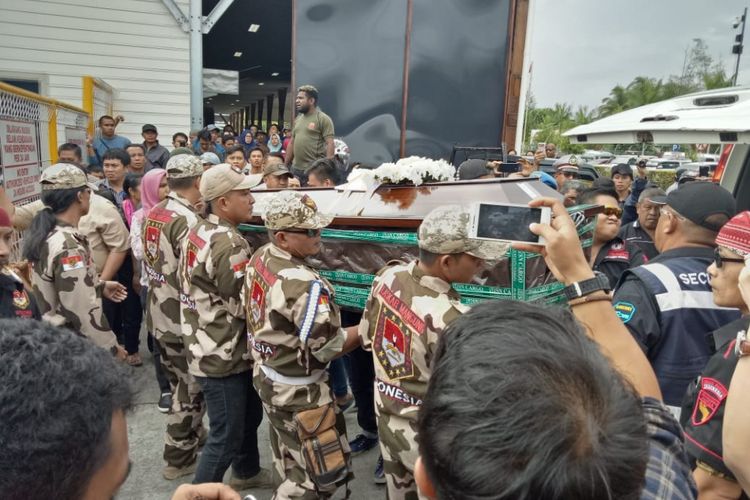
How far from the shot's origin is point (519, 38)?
26.6 feet

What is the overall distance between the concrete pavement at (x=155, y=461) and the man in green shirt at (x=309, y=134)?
2833 millimetres

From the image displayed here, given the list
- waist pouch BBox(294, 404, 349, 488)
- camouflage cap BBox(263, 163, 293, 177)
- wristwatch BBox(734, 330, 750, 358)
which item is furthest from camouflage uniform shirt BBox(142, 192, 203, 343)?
wristwatch BBox(734, 330, 750, 358)

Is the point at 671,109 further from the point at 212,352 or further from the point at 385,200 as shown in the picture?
the point at 212,352

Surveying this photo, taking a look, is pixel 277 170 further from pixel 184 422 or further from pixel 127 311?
pixel 184 422

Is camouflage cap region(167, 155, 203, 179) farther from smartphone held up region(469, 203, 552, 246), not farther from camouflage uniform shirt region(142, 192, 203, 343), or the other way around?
smartphone held up region(469, 203, 552, 246)

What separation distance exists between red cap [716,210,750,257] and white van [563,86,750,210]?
270 mm

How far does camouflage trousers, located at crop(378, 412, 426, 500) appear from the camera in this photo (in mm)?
2160

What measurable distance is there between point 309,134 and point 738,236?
4.77 meters

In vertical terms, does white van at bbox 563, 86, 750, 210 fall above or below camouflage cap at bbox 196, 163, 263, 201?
above

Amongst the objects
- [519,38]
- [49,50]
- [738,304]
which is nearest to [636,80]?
[519,38]

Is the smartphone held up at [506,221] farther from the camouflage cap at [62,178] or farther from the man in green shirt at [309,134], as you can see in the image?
the man in green shirt at [309,134]

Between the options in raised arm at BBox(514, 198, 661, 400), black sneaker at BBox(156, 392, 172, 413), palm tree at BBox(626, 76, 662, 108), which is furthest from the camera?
palm tree at BBox(626, 76, 662, 108)

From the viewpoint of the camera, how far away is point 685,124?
2053 millimetres

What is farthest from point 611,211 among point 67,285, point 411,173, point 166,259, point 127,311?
point 127,311
